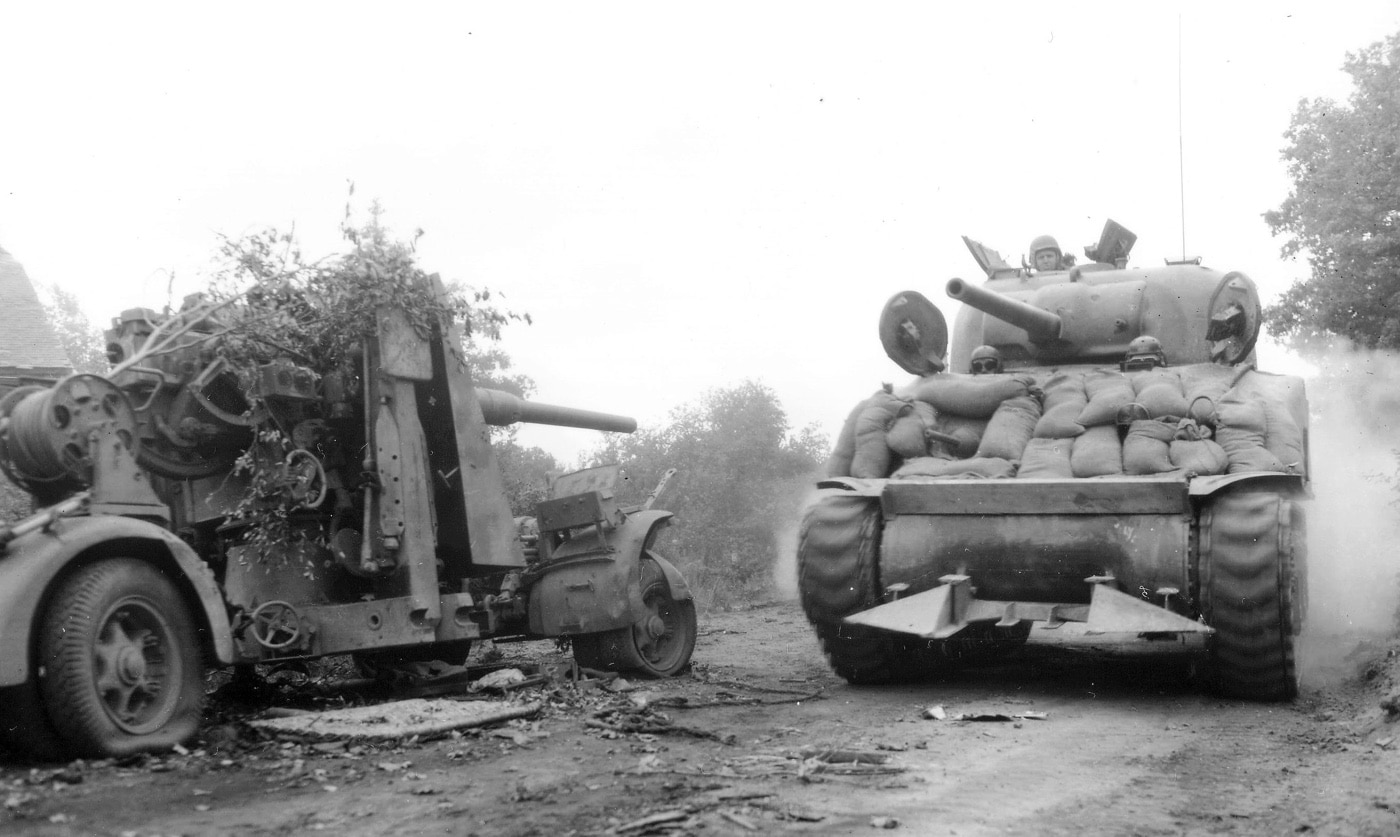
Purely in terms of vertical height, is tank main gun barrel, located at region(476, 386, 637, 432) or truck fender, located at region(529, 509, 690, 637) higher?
tank main gun barrel, located at region(476, 386, 637, 432)

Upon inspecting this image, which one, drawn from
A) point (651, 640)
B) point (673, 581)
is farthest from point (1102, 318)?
point (651, 640)

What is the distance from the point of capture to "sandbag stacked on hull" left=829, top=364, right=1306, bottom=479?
342 inches

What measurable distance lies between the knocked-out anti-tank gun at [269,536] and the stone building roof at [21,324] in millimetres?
6817

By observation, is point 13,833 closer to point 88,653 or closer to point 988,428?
point 88,653

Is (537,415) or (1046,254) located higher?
(1046,254)

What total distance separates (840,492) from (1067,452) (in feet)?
4.96

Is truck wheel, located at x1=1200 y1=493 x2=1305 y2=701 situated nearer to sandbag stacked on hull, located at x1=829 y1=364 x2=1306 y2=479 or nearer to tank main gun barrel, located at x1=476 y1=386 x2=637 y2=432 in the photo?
sandbag stacked on hull, located at x1=829 y1=364 x2=1306 y2=479

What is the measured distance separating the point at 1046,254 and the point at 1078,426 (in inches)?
119

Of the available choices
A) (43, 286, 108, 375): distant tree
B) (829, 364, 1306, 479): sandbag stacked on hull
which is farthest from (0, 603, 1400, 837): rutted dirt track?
(43, 286, 108, 375): distant tree

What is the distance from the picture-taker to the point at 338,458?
822 centimetres

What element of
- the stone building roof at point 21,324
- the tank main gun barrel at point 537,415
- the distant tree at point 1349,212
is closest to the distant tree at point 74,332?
the stone building roof at point 21,324

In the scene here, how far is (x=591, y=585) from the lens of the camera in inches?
370

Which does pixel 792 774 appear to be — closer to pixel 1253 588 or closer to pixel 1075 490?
pixel 1075 490

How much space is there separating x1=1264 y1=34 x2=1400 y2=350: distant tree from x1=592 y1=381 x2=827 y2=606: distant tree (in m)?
9.02
